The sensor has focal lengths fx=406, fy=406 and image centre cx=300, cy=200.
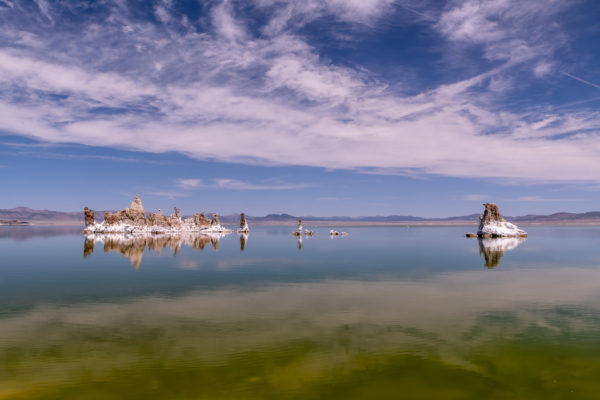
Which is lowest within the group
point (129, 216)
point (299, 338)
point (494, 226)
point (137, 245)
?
point (299, 338)

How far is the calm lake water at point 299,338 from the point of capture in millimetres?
10133

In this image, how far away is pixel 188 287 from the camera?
83.9 ft

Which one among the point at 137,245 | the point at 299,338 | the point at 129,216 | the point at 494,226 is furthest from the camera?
the point at 129,216

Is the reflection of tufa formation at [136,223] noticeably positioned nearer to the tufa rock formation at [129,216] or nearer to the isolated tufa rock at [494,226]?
the tufa rock formation at [129,216]

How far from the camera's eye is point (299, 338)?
1420cm

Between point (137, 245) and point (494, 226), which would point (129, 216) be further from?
point (494, 226)

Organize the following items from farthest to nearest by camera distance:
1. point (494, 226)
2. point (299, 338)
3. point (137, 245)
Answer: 1. point (494, 226)
2. point (137, 245)
3. point (299, 338)

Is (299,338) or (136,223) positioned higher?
(136,223)

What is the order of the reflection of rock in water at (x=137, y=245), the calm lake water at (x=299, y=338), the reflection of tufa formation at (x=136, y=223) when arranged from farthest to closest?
the reflection of tufa formation at (x=136, y=223)
the reflection of rock in water at (x=137, y=245)
the calm lake water at (x=299, y=338)

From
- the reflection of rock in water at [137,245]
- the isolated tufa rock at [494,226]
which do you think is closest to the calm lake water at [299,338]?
the reflection of rock in water at [137,245]

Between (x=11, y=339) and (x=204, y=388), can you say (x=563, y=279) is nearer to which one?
(x=204, y=388)

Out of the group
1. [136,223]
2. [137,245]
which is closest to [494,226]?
[137,245]

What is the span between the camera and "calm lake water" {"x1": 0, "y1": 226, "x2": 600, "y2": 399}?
10133mm

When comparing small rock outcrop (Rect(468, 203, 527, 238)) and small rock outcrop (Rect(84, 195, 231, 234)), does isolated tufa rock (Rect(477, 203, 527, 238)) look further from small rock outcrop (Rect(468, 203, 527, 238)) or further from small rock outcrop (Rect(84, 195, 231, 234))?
small rock outcrop (Rect(84, 195, 231, 234))
